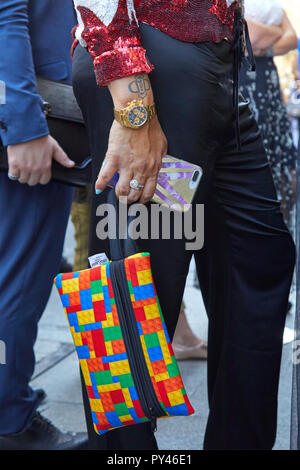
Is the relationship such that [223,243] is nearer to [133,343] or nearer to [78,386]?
[133,343]

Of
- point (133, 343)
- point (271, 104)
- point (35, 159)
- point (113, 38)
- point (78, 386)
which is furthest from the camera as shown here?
point (271, 104)

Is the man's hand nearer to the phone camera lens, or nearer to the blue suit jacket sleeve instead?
the blue suit jacket sleeve

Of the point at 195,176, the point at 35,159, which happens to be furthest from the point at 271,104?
the point at 195,176

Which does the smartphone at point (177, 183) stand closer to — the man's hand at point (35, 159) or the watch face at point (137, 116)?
the watch face at point (137, 116)

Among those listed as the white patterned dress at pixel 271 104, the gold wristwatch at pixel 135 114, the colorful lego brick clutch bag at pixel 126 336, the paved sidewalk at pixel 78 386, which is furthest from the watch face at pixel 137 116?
the white patterned dress at pixel 271 104

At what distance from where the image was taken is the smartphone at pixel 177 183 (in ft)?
4.78

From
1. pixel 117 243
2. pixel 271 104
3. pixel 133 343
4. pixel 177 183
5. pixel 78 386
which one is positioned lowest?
pixel 78 386

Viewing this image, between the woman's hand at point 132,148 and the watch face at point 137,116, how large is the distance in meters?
0.01

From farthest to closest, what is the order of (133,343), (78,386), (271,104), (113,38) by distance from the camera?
(271,104) → (78,386) → (133,343) → (113,38)

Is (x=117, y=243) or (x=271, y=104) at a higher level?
(x=117, y=243)

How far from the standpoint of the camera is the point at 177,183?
4.83ft

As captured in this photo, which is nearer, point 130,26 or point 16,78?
point 130,26

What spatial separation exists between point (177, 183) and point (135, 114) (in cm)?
20

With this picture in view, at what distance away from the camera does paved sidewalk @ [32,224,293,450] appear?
7.54 ft
